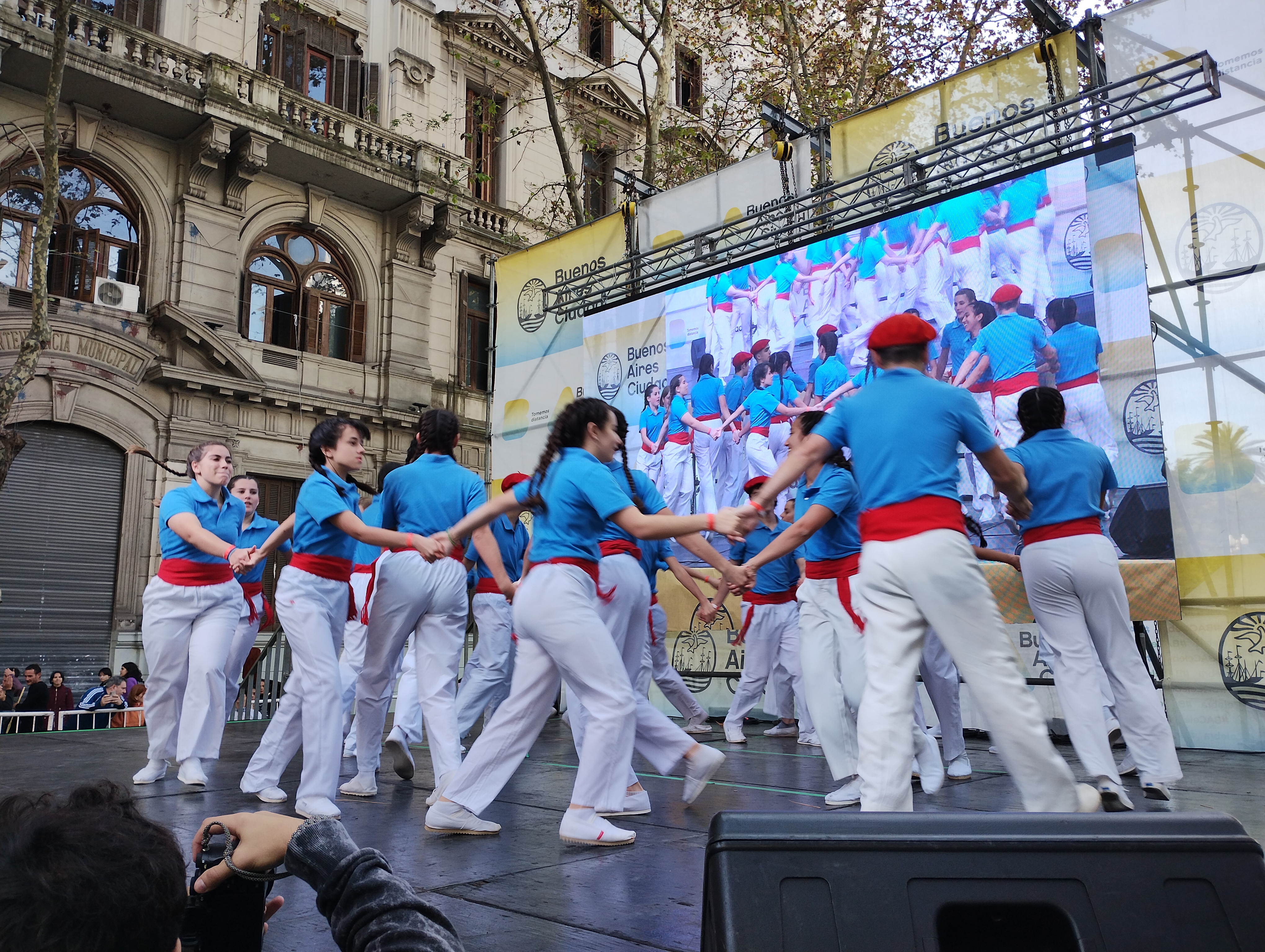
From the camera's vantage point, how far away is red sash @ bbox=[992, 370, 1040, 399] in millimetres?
8844

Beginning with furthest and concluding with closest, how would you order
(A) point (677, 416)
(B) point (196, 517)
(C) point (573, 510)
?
(A) point (677, 416)
(B) point (196, 517)
(C) point (573, 510)

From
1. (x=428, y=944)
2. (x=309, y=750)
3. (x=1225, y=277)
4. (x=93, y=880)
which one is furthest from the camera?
(x=1225, y=277)

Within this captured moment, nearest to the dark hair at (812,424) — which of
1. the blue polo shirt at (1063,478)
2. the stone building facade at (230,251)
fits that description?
the blue polo shirt at (1063,478)

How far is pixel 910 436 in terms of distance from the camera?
3.67 meters

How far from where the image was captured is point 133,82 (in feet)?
52.0

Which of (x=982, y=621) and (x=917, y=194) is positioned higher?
(x=917, y=194)

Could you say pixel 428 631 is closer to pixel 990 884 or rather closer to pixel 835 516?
pixel 835 516

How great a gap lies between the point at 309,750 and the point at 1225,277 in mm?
7905

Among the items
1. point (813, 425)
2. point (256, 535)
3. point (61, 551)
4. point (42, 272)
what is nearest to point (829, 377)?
point (813, 425)

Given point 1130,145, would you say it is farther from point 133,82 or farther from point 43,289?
point 133,82

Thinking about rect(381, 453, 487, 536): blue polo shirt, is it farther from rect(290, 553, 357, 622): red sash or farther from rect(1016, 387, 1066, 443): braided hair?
rect(1016, 387, 1066, 443): braided hair

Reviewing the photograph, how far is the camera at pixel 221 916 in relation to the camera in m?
1.40

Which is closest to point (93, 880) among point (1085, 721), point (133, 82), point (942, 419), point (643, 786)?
point (942, 419)

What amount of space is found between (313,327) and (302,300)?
54 cm
